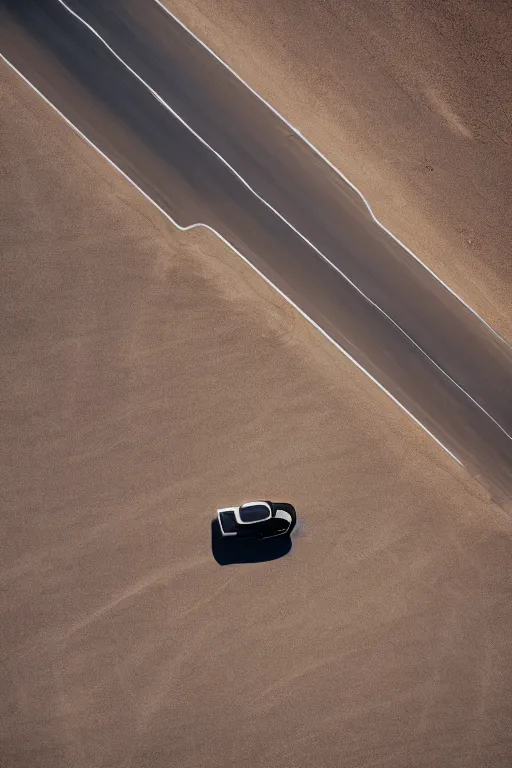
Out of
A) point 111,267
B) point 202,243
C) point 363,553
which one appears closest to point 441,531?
point 363,553

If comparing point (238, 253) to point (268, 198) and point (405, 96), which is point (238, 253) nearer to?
point (268, 198)

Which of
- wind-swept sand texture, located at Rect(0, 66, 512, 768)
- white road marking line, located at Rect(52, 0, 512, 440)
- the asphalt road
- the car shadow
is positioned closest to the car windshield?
wind-swept sand texture, located at Rect(0, 66, 512, 768)

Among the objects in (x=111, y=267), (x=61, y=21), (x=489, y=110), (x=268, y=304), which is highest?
(x=489, y=110)

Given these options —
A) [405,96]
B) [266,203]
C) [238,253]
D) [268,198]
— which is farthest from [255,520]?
[405,96]

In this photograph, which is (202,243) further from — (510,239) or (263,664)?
(263,664)

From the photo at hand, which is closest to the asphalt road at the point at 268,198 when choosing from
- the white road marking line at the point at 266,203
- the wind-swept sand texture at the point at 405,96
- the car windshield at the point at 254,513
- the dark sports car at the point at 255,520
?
the white road marking line at the point at 266,203

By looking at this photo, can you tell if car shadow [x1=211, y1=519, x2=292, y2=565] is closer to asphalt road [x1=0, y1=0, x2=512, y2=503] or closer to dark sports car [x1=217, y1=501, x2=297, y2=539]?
dark sports car [x1=217, y1=501, x2=297, y2=539]
